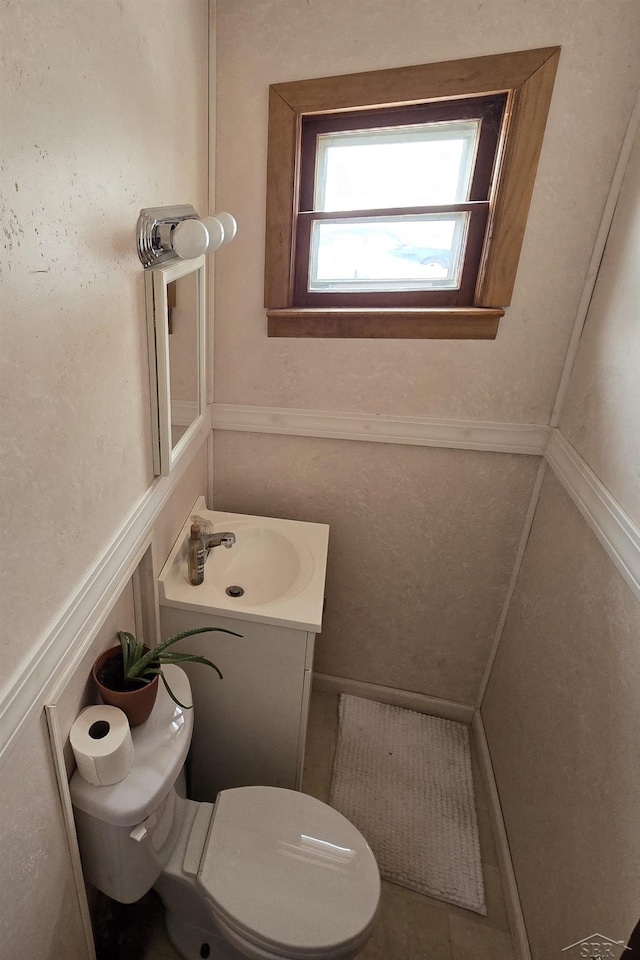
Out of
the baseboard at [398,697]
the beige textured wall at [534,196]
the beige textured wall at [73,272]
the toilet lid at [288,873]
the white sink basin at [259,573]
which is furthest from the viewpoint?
the baseboard at [398,697]

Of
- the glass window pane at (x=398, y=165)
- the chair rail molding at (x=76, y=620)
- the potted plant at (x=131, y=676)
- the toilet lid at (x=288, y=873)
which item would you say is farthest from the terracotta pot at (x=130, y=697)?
the glass window pane at (x=398, y=165)

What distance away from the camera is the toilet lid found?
2.98ft

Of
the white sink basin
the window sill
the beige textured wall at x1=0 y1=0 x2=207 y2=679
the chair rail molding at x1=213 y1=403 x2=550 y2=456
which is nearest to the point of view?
the beige textured wall at x1=0 y1=0 x2=207 y2=679

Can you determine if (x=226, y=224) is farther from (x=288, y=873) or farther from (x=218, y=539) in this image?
(x=288, y=873)

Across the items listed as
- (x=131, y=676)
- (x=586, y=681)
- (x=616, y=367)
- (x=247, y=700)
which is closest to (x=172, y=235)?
(x=131, y=676)

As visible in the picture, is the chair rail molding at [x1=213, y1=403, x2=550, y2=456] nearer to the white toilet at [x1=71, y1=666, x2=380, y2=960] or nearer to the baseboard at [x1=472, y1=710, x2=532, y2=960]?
the white toilet at [x1=71, y1=666, x2=380, y2=960]

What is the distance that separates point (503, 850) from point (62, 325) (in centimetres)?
171

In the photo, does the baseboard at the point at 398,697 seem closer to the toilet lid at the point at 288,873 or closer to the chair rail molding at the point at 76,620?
the toilet lid at the point at 288,873

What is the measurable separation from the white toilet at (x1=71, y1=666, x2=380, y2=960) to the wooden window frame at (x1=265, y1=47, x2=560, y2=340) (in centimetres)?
105

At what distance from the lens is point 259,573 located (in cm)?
142

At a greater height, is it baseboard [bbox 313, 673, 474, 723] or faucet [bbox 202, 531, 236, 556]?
faucet [bbox 202, 531, 236, 556]

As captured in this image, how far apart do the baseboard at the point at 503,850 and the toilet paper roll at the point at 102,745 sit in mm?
1093

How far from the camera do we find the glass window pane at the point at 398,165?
48.6 inches

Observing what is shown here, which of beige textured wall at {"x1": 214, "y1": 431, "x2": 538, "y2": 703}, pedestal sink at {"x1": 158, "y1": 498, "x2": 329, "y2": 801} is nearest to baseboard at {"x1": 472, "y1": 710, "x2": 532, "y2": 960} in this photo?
beige textured wall at {"x1": 214, "y1": 431, "x2": 538, "y2": 703}
